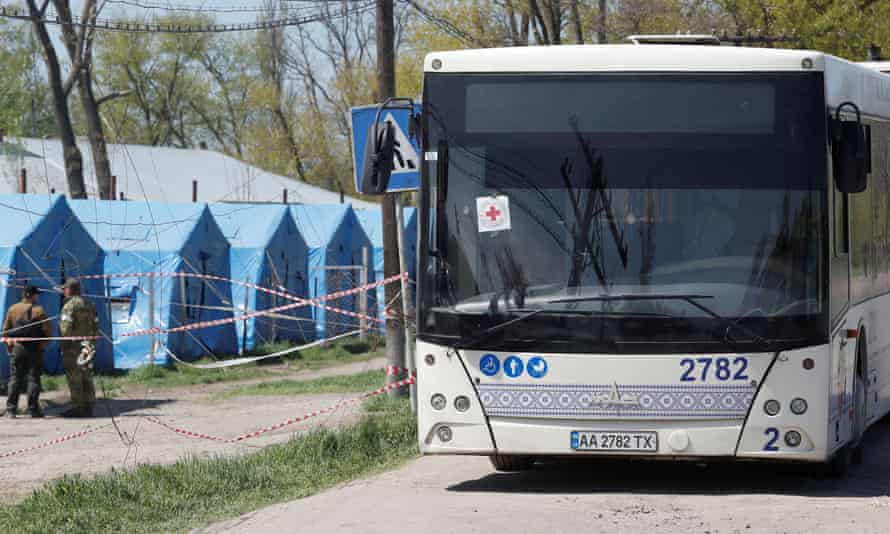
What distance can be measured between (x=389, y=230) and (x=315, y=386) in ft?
19.8

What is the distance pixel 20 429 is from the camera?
771 inches

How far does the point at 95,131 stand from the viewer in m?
38.5

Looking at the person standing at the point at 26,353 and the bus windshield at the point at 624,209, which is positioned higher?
the bus windshield at the point at 624,209

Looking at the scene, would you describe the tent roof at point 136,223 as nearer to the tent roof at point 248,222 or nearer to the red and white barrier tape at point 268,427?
the tent roof at point 248,222

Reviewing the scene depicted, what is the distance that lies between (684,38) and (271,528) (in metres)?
5.25

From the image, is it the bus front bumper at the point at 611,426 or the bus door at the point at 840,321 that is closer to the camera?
the bus front bumper at the point at 611,426

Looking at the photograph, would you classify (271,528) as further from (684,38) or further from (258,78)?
(258,78)

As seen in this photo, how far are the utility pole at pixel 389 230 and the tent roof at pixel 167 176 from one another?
29239 millimetres

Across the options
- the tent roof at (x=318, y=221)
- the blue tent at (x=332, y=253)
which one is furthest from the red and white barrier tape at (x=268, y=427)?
the tent roof at (x=318, y=221)

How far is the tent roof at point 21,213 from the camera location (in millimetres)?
25562

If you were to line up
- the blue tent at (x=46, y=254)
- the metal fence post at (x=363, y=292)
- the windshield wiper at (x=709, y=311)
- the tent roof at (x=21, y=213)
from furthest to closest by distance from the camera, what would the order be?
the metal fence post at (x=363, y=292) < the tent roof at (x=21, y=213) < the blue tent at (x=46, y=254) < the windshield wiper at (x=709, y=311)

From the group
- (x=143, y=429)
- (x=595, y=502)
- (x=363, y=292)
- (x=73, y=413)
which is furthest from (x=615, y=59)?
(x=363, y=292)

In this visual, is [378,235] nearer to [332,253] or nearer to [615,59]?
[332,253]

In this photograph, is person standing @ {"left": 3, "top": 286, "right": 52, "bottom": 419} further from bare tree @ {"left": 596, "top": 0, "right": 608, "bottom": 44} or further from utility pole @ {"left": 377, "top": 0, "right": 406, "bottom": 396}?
bare tree @ {"left": 596, "top": 0, "right": 608, "bottom": 44}
